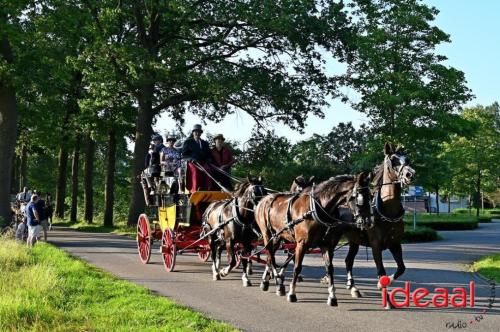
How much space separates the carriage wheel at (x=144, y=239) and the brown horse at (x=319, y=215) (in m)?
5.23

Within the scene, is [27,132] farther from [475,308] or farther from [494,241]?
[475,308]

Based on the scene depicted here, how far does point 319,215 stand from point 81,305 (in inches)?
152

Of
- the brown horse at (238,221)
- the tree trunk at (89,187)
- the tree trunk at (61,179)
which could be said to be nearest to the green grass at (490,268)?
the brown horse at (238,221)

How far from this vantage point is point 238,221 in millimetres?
11617

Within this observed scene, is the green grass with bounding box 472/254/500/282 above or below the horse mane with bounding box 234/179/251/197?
below

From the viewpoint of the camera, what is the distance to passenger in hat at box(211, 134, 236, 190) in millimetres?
14008

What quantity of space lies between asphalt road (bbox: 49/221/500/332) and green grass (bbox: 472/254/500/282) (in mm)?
331

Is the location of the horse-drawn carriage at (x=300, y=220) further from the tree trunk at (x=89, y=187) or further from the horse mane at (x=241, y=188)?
the tree trunk at (x=89, y=187)

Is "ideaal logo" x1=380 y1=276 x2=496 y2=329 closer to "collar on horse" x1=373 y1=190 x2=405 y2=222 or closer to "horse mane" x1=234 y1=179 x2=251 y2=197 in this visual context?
"collar on horse" x1=373 y1=190 x2=405 y2=222

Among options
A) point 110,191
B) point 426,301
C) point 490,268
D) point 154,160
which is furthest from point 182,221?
point 110,191

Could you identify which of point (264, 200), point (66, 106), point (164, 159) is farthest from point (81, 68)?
point (264, 200)

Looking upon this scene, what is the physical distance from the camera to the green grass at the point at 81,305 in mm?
7406

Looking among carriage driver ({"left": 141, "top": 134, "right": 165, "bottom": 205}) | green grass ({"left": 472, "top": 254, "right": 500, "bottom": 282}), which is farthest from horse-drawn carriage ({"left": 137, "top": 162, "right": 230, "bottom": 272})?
green grass ({"left": 472, "top": 254, "right": 500, "bottom": 282})

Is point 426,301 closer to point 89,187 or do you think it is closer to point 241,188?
point 241,188
